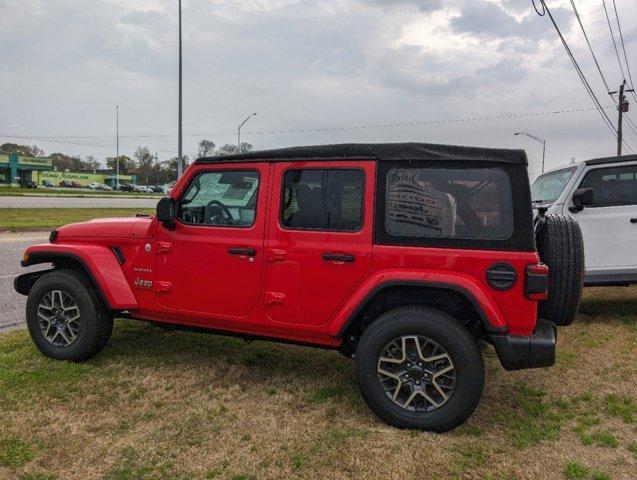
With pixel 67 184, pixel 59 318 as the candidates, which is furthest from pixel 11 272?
pixel 67 184

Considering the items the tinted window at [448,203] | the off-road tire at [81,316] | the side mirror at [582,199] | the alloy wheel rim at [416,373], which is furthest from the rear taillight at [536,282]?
the off-road tire at [81,316]

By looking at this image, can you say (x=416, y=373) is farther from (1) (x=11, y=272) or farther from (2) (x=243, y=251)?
(1) (x=11, y=272)

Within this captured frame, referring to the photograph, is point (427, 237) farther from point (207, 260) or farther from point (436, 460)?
point (207, 260)

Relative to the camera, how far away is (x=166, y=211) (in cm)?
394

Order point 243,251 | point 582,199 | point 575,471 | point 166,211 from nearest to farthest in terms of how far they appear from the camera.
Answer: point 575,471
point 243,251
point 166,211
point 582,199

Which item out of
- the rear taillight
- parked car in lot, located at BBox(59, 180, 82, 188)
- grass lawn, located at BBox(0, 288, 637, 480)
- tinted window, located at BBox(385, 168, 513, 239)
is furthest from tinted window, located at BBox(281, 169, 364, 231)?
parked car in lot, located at BBox(59, 180, 82, 188)

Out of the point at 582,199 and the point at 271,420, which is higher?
the point at 582,199

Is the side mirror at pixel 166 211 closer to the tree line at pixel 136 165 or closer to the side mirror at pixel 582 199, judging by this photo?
the side mirror at pixel 582 199

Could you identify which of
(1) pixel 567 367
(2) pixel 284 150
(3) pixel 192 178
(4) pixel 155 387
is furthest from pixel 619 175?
(4) pixel 155 387

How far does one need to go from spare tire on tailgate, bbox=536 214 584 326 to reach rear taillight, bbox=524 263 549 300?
40 centimetres

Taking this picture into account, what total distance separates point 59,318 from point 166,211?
1442 mm

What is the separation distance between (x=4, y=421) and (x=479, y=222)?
3.33m

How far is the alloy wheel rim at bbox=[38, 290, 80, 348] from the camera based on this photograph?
4.33m

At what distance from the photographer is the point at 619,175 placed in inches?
242
